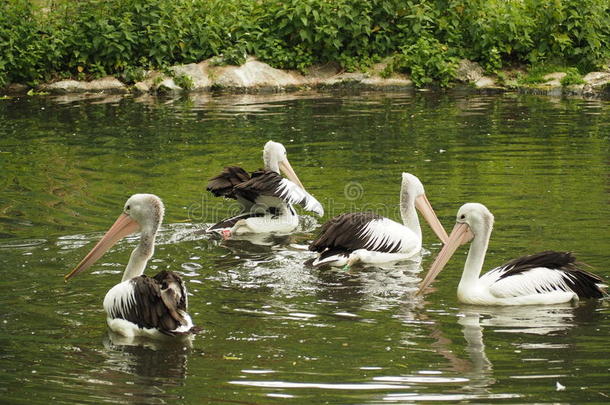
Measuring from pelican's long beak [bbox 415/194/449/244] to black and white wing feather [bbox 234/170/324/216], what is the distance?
2.68 ft

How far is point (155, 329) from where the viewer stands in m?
6.38

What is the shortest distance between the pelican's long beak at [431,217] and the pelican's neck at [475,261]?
139 cm

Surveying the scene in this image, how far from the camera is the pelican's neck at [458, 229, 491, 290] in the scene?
721 centimetres

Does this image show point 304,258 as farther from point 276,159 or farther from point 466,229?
point 276,159

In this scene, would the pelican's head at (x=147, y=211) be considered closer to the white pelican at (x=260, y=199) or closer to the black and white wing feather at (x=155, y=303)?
the black and white wing feather at (x=155, y=303)

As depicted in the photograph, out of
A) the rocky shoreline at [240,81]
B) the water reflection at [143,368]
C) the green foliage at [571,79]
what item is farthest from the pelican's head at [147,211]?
the green foliage at [571,79]

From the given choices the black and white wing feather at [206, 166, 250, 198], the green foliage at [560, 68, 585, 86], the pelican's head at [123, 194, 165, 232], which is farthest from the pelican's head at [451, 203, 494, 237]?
the green foliage at [560, 68, 585, 86]

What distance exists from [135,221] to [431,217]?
2.78m

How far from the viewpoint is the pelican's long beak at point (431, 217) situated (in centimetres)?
884

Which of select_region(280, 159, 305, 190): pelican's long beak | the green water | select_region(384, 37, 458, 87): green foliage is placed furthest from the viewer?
select_region(384, 37, 458, 87): green foliage

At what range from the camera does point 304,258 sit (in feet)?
28.2

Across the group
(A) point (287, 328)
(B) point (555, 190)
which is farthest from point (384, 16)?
(A) point (287, 328)

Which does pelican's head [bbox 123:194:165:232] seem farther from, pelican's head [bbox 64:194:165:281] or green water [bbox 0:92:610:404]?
green water [bbox 0:92:610:404]

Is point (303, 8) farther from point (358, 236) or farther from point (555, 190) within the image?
point (358, 236)
